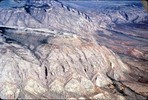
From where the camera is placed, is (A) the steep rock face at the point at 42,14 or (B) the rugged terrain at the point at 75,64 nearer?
(B) the rugged terrain at the point at 75,64

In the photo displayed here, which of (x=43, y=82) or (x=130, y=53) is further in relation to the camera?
(x=130, y=53)

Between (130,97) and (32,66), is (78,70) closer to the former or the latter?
(32,66)

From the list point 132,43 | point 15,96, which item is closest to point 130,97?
point 132,43

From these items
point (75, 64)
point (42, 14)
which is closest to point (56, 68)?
point (75, 64)

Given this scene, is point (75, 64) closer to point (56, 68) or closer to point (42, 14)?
point (56, 68)

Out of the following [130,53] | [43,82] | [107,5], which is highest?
[107,5]

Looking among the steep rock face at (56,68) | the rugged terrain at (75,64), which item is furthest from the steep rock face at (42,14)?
the steep rock face at (56,68)

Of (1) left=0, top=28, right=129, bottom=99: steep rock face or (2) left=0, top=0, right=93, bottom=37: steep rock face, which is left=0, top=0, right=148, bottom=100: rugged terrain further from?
(2) left=0, top=0, right=93, bottom=37: steep rock face

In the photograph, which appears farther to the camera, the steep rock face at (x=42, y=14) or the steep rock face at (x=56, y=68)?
the steep rock face at (x=42, y=14)

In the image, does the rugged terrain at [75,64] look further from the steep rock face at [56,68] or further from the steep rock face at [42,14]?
the steep rock face at [42,14]
